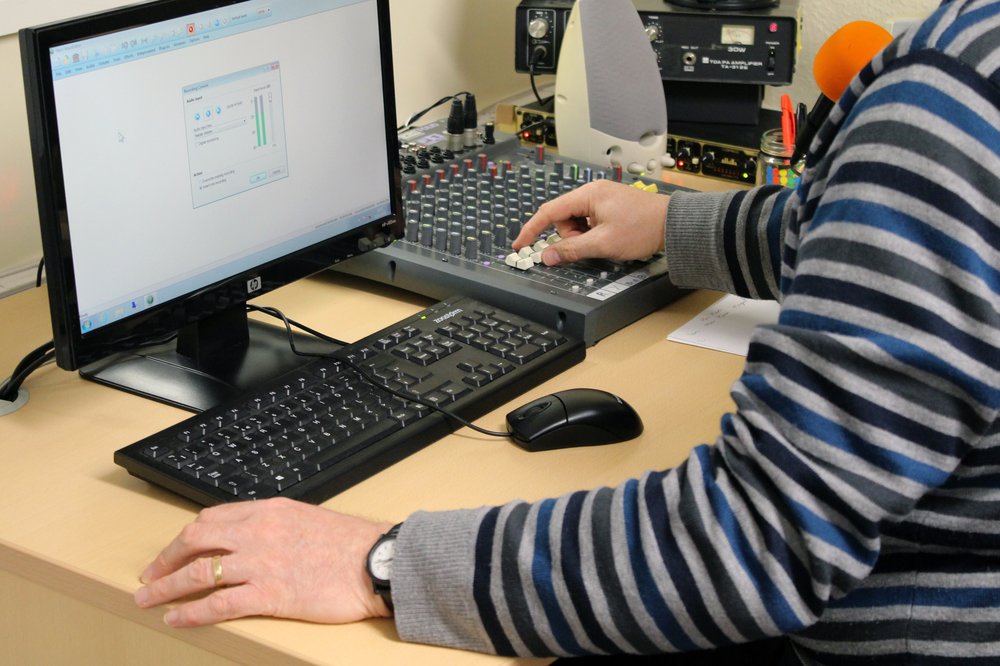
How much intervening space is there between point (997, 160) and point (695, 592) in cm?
32

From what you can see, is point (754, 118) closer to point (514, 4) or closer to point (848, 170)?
point (514, 4)

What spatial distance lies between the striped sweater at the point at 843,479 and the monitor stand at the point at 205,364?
0.35m

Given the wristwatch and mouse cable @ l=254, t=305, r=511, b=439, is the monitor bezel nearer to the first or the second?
mouse cable @ l=254, t=305, r=511, b=439

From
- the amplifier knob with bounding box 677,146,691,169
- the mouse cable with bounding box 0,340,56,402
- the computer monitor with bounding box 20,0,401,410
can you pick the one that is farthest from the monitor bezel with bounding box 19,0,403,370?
the amplifier knob with bounding box 677,146,691,169

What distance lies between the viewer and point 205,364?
1148 millimetres

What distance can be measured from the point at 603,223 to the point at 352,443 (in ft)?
1.56

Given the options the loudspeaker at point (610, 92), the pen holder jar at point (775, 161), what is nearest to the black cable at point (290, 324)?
the loudspeaker at point (610, 92)

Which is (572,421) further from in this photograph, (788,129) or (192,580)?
(788,129)

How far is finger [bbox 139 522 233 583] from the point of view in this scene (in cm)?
83

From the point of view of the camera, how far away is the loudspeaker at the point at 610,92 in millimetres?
1573

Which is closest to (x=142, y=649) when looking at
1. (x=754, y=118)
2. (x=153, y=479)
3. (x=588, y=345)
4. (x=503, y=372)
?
(x=153, y=479)

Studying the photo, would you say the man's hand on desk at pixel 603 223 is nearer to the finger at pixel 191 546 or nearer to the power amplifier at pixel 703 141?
the power amplifier at pixel 703 141

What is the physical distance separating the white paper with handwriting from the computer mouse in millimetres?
219

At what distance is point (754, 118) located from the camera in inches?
71.6
